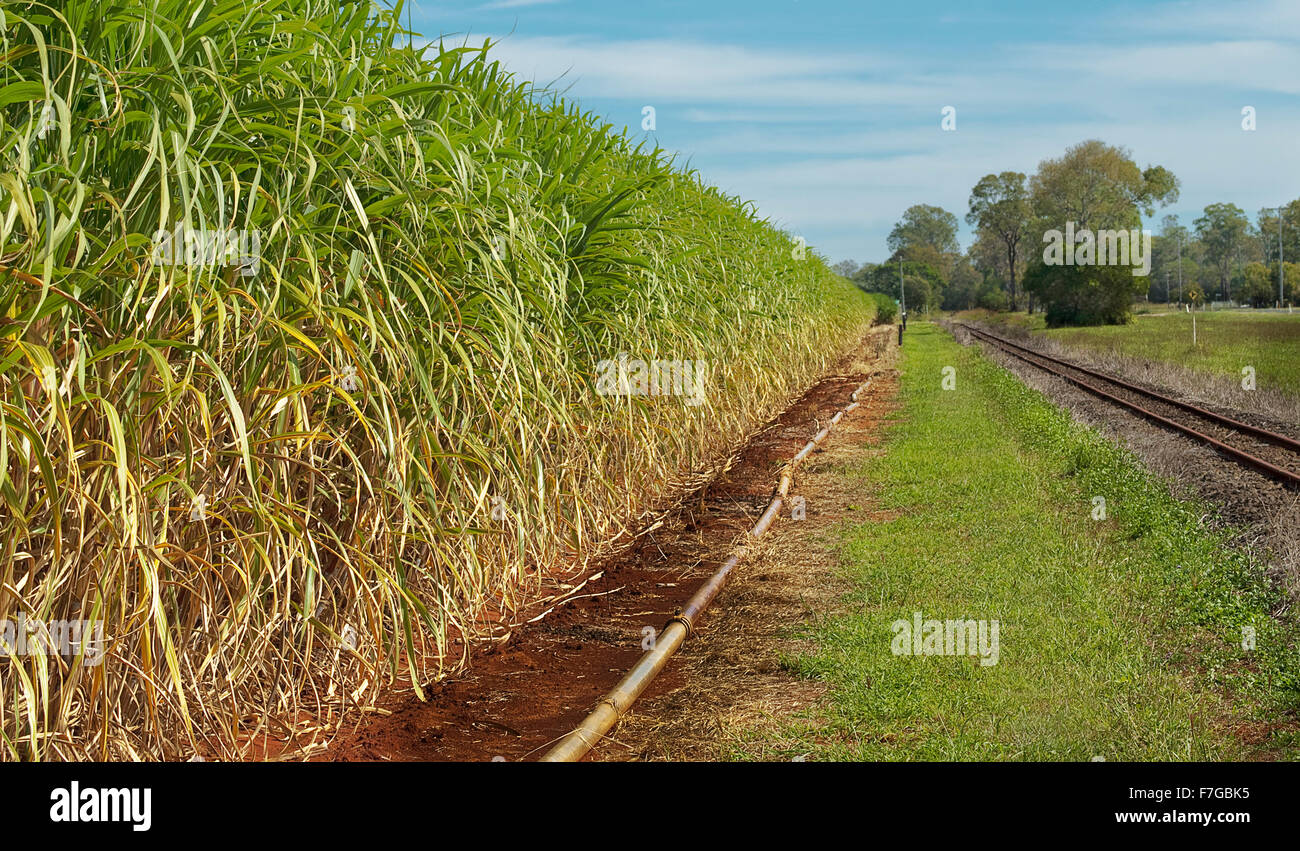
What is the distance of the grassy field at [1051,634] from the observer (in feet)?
8.70

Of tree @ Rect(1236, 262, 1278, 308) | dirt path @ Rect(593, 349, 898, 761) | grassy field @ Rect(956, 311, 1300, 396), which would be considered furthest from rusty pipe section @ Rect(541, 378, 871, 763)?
tree @ Rect(1236, 262, 1278, 308)

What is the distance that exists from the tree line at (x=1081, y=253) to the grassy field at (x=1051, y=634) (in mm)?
22105

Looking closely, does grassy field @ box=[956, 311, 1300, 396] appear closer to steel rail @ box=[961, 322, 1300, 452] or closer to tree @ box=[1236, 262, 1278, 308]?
steel rail @ box=[961, 322, 1300, 452]

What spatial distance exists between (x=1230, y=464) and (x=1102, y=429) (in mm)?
2073

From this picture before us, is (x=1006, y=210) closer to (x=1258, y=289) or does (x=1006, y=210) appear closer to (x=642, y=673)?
(x=1258, y=289)

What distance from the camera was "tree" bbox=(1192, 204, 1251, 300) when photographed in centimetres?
10975

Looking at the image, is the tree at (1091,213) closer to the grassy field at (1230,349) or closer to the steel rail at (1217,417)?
the grassy field at (1230,349)

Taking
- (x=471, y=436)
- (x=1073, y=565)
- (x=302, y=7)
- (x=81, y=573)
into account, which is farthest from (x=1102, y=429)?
(x=81, y=573)

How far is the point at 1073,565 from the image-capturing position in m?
4.39

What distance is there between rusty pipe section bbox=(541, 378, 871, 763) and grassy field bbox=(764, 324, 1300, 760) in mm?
475

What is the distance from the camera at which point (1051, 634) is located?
3459mm

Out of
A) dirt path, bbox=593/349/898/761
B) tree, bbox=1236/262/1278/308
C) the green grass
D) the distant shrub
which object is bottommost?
dirt path, bbox=593/349/898/761

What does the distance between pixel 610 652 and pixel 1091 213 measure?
2302 inches

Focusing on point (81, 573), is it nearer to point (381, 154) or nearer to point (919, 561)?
point (381, 154)
